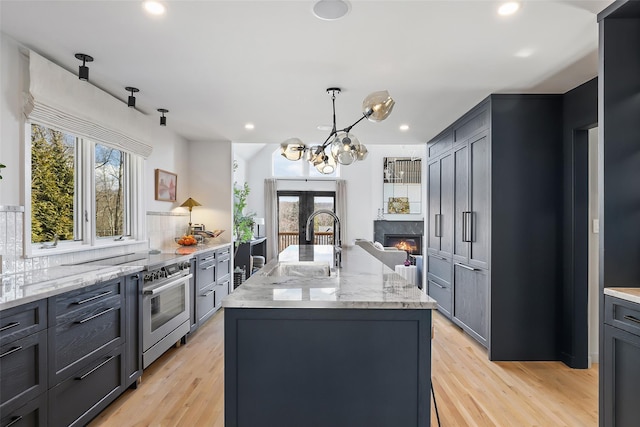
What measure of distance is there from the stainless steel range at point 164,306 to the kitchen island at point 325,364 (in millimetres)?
1541

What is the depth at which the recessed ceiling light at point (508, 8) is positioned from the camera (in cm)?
188

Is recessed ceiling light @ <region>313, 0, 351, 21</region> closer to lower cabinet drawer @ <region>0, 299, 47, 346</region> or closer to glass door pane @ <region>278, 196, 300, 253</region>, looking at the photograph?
lower cabinet drawer @ <region>0, 299, 47, 346</region>

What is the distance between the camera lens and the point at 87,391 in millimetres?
2061

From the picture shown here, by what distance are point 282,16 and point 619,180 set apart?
2.04 meters

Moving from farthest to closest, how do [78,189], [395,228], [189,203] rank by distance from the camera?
[395,228], [189,203], [78,189]

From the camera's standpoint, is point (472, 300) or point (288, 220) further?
point (288, 220)

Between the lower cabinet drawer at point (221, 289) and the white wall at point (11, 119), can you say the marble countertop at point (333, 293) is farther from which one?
the lower cabinet drawer at point (221, 289)

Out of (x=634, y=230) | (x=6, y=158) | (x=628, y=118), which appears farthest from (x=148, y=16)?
(x=634, y=230)

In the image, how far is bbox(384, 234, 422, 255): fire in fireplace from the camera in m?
8.91

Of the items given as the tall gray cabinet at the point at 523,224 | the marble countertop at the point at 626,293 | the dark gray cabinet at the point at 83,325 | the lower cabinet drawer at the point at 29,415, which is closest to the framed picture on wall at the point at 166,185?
the dark gray cabinet at the point at 83,325

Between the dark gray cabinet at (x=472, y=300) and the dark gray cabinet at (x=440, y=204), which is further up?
the dark gray cabinet at (x=440, y=204)

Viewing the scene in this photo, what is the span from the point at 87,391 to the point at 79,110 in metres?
2.00

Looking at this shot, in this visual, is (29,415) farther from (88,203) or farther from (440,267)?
(440,267)

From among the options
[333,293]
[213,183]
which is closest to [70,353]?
[333,293]
